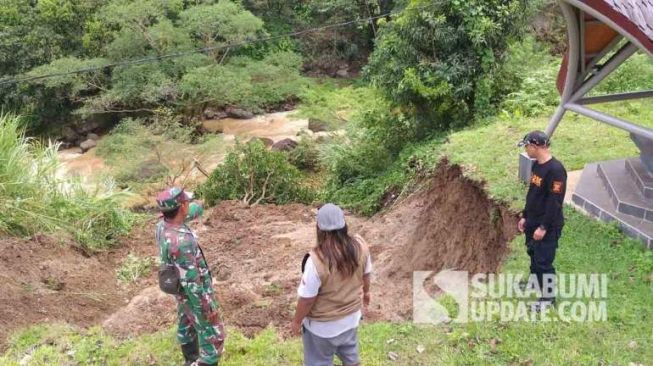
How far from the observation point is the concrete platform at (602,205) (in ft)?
18.6

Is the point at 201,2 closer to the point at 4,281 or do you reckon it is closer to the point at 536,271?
the point at 4,281

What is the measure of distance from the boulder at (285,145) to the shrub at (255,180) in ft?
21.2

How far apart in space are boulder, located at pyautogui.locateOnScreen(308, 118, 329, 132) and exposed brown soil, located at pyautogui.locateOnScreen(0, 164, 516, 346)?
11.5m

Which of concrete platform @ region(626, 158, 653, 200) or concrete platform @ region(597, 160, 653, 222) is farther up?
concrete platform @ region(626, 158, 653, 200)

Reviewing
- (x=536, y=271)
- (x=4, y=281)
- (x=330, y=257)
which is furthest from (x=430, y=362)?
(x=4, y=281)

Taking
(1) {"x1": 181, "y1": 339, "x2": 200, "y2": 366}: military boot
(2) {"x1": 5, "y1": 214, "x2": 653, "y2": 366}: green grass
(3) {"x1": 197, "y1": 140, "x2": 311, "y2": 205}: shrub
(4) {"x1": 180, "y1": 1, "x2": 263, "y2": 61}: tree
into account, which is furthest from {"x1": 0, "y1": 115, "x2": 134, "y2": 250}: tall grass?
(4) {"x1": 180, "y1": 1, "x2": 263, "y2": 61}: tree

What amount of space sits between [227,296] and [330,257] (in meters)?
3.53

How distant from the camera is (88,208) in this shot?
9.39 metres

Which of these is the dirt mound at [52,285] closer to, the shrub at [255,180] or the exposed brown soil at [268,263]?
the exposed brown soil at [268,263]

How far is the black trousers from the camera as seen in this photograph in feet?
15.2

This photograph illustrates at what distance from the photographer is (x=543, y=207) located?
15.0 ft

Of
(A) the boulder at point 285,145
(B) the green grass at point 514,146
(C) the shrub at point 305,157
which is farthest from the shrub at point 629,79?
(A) the boulder at point 285,145

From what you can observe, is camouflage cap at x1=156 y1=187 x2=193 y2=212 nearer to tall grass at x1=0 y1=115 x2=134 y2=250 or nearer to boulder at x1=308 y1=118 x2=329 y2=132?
tall grass at x1=0 y1=115 x2=134 y2=250

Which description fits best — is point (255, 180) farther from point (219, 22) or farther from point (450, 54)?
point (219, 22)
